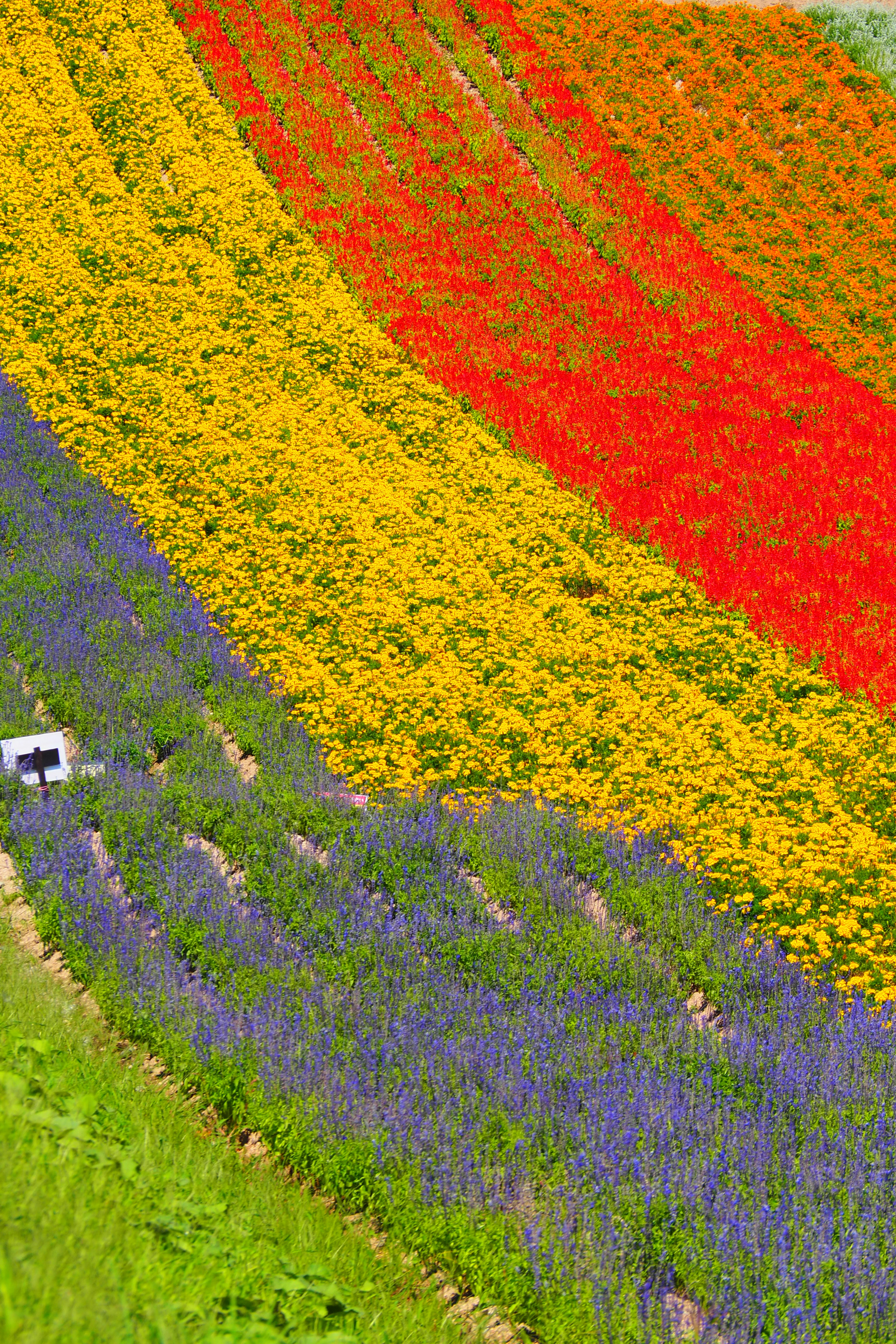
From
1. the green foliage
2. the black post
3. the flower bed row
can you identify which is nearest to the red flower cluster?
the flower bed row

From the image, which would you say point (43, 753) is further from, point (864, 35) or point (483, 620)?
point (864, 35)

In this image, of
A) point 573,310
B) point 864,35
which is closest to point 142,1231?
point 573,310

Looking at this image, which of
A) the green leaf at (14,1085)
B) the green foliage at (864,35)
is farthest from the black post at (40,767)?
the green foliage at (864,35)

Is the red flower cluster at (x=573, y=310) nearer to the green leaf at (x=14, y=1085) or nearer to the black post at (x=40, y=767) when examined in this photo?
the black post at (x=40, y=767)

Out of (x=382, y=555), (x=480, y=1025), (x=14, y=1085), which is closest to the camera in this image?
(x=14, y=1085)

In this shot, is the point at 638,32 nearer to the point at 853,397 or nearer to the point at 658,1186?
the point at 853,397

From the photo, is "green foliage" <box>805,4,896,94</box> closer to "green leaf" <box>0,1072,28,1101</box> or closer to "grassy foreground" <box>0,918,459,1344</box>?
"grassy foreground" <box>0,918,459,1344</box>
